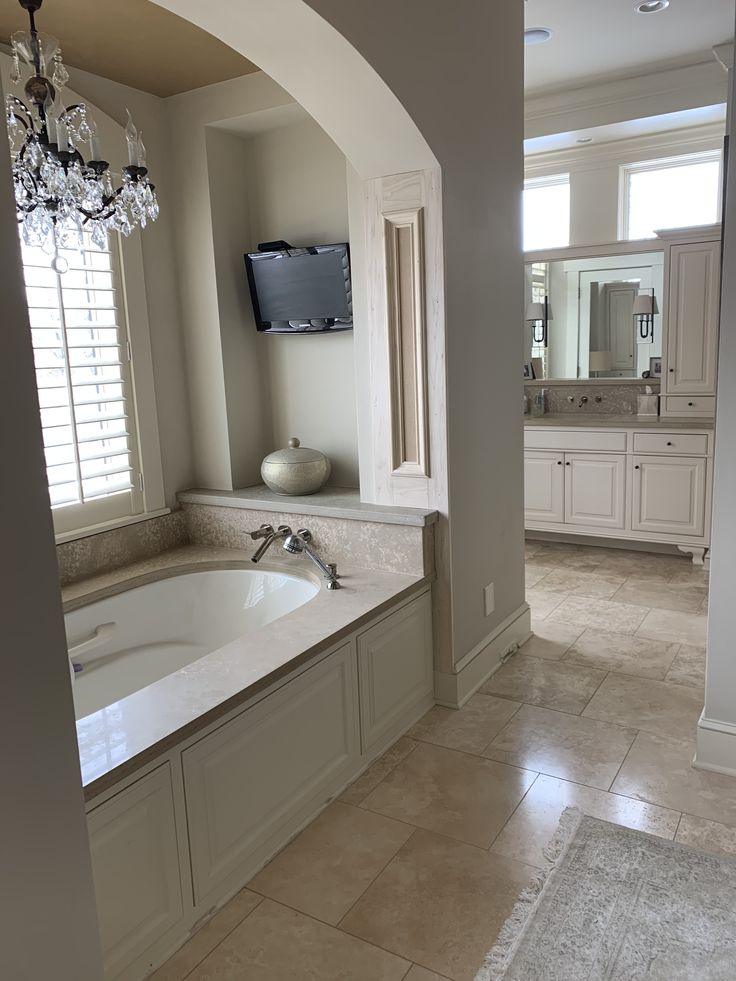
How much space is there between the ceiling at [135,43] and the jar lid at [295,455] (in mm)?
1533

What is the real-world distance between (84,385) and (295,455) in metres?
0.91

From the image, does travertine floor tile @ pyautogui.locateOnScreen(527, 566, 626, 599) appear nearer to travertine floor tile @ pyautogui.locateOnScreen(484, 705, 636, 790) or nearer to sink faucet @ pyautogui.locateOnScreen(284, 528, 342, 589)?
travertine floor tile @ pyautogui.locateOnScreen(484, 705, 636, 790)

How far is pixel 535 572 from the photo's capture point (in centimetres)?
480

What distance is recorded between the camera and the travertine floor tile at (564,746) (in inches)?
103

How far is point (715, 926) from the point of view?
6.19 ft

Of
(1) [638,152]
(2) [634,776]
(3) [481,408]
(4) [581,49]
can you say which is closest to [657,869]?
(2) [634,776]

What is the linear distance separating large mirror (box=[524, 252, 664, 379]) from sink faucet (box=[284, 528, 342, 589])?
8.86 feet

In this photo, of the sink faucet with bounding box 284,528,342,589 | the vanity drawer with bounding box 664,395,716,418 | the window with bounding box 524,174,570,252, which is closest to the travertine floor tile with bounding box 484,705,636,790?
the sink faucet with bounding box 284,528,342,589

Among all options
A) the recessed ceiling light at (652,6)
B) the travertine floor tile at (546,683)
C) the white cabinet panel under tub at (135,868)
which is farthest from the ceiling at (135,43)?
the travertine floor tile at (546,683)

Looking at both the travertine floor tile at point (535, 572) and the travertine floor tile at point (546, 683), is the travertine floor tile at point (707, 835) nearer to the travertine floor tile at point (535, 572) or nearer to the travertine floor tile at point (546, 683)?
the travertine floor tile at point (546, 683)

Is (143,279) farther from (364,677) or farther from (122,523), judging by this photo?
(364,677)

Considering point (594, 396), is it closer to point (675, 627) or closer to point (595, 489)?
point (595, 489)

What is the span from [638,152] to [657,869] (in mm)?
4543

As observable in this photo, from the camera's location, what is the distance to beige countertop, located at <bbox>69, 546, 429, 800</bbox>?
1.80 meters
